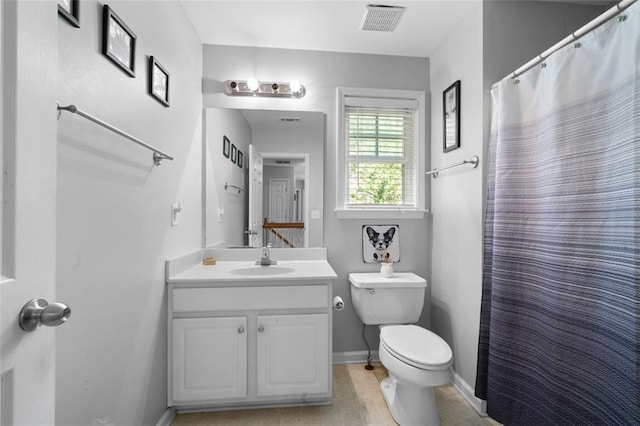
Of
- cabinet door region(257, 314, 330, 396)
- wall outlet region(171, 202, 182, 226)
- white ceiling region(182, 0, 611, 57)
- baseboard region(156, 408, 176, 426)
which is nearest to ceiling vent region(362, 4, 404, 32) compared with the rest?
white ceiling region(182, 0, 611, 57)

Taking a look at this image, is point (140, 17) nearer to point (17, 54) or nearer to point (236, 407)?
point (17, 54)

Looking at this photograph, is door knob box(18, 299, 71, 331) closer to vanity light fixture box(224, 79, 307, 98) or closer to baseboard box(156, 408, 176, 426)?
baseboard box(156, 408, 176, 426)

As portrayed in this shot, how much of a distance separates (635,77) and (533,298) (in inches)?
36.4

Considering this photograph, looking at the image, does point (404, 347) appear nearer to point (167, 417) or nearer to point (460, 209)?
point (460, 209)

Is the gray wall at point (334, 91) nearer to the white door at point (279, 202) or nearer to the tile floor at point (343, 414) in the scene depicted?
the white door at point (279, 202)

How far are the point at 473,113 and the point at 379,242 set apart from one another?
1084mm

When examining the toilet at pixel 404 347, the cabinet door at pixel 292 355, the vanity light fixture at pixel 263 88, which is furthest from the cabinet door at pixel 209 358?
the vanity light fixture at pixel 263 88

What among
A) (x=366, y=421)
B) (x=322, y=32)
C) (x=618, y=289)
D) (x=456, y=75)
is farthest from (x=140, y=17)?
(x=366, y=421)

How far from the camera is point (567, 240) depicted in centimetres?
126

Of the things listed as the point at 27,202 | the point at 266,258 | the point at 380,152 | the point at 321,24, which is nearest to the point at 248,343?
the point at 266,258

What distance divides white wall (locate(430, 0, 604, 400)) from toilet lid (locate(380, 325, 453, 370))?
306 mm

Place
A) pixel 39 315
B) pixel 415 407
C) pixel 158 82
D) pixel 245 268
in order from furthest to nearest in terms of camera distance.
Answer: pixel 245 268
pixel 415 407
pixel 158 82
pixel 39 315

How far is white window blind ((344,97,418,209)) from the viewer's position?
8.00 ft

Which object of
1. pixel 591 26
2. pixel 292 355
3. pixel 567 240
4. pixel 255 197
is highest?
pixel 591 26
